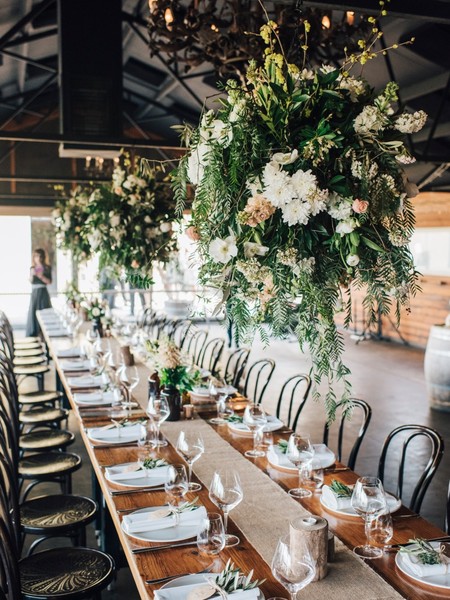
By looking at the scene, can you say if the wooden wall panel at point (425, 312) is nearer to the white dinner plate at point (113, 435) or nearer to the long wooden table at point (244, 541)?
the white dinner plate at point (113, 435)

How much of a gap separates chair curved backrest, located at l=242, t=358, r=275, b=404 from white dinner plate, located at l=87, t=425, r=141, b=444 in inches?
49.8

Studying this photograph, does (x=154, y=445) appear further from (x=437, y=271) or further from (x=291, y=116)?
(x=437, y=271)

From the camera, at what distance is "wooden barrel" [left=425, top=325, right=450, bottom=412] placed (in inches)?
310

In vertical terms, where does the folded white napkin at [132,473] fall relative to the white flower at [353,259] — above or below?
below

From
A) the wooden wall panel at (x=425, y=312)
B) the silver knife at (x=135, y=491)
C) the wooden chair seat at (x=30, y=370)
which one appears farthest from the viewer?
the wooden wall panel at (x=425, y=312)

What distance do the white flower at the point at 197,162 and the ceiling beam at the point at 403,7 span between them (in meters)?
1.51

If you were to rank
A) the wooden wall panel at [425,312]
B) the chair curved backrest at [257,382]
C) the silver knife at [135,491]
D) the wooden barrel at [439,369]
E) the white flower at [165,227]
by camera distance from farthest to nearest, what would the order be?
the wooden wall panel at [425,312], the wooden barrel at [439,369], the white flower at [165,227], the chair curved backrest at [257,382], the silver knife at [135,491]

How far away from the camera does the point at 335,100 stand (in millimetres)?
2152

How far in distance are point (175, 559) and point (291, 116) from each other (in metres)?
1.44

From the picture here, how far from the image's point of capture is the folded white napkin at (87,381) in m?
4.87

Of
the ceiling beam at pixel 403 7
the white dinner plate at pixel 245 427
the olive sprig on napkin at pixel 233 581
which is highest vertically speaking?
the ceiling beam at pixel 403 7

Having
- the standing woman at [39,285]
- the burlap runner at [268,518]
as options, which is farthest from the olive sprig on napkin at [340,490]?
the standing woman at [39,285]

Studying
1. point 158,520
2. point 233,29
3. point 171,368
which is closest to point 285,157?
point 158,520

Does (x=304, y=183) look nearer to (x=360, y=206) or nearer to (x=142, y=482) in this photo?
(x=360, y=206)
